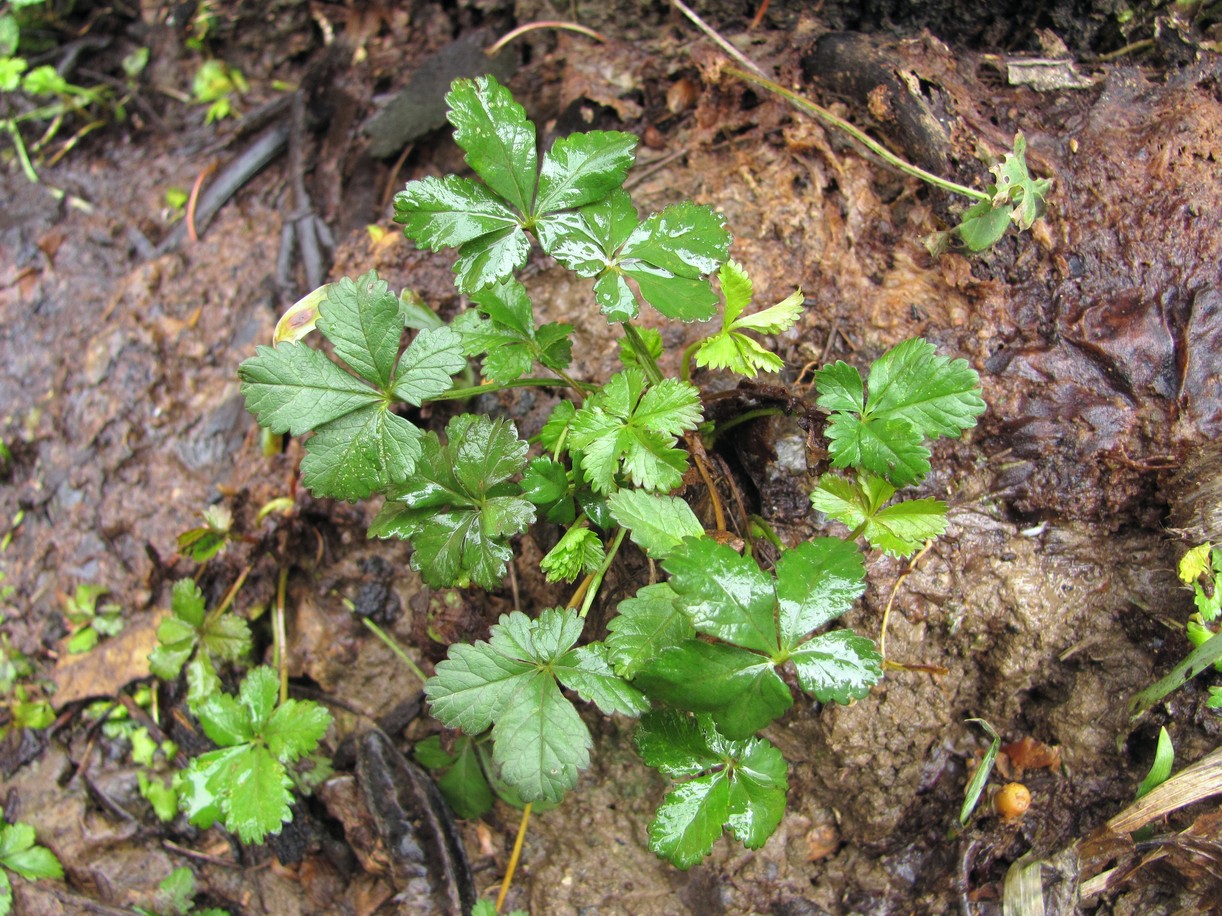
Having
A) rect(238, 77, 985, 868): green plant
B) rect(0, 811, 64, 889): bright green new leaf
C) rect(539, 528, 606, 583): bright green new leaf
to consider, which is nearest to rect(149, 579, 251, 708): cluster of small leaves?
rect(0, 811, 64, 889): bright green new leaf

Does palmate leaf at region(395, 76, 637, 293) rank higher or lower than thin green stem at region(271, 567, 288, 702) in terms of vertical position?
higher

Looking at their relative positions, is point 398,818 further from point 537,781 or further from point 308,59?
point 308,59

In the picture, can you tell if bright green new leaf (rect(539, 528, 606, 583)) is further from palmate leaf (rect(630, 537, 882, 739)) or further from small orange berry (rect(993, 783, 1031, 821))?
small orange berry (rect(993, 783, 1031, 821))

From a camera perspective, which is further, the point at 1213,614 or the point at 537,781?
the point at 1213,614

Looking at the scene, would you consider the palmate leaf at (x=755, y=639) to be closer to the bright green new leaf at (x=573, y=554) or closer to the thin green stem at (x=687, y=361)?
the bright green new leaf at (x=573, y=554)

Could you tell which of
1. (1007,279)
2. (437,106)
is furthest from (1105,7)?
(437,106)

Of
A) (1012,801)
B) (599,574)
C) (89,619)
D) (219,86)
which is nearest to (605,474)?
(599,574)

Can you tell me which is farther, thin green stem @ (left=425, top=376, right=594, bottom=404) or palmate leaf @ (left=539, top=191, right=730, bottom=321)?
thin green stem @ (left=425, top=376, right=594, bottom=404)
